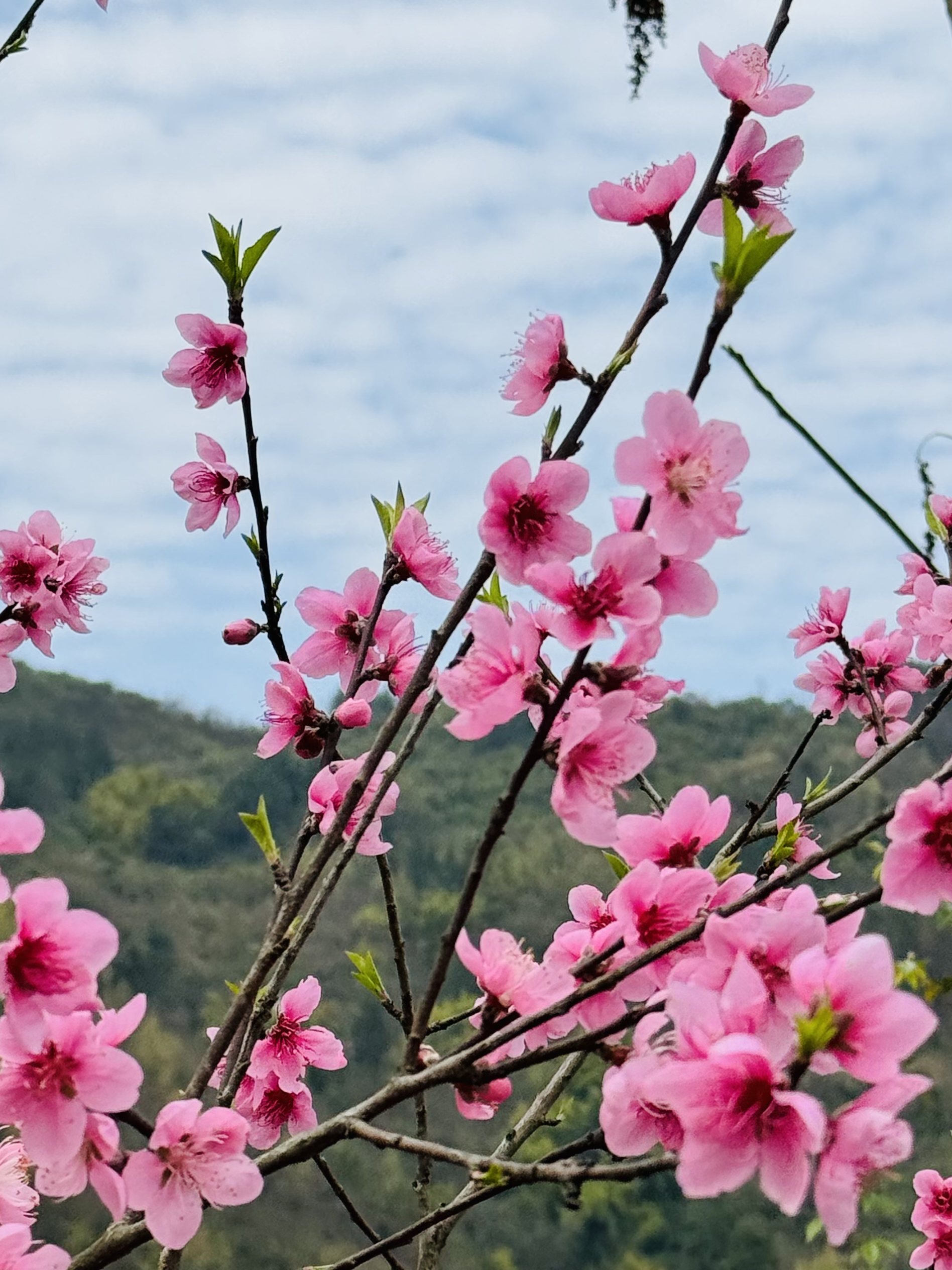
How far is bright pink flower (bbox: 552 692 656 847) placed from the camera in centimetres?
55

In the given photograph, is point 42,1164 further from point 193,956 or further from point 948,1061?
point 193,956

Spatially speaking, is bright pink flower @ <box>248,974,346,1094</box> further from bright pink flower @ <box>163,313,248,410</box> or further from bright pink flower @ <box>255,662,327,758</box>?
bright pink flower @ <box>163,313,248,410</box>

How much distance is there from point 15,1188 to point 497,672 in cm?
54

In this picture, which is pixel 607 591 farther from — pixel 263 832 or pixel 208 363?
pixel 208 363

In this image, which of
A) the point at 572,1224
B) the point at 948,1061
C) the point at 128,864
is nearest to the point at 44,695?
the point at 128,864

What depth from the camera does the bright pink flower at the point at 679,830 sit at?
655 millimetres

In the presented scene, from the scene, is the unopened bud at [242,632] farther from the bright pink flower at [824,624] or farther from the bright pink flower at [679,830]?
the bright pink flower at [824,624]

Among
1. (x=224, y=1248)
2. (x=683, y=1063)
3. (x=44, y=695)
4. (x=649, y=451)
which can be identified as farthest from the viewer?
(x=44, y=695)

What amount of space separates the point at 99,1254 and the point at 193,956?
8.46 meters

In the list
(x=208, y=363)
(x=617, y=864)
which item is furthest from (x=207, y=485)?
(x=617, y=864)

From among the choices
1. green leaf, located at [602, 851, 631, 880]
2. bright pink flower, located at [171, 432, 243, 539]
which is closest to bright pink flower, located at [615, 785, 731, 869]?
green leaf, located at [602, 851, 631, 880]

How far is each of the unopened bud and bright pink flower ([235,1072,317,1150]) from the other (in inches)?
15.0

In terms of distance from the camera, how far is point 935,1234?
0.98 m

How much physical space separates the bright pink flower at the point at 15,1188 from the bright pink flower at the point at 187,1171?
26 cm
